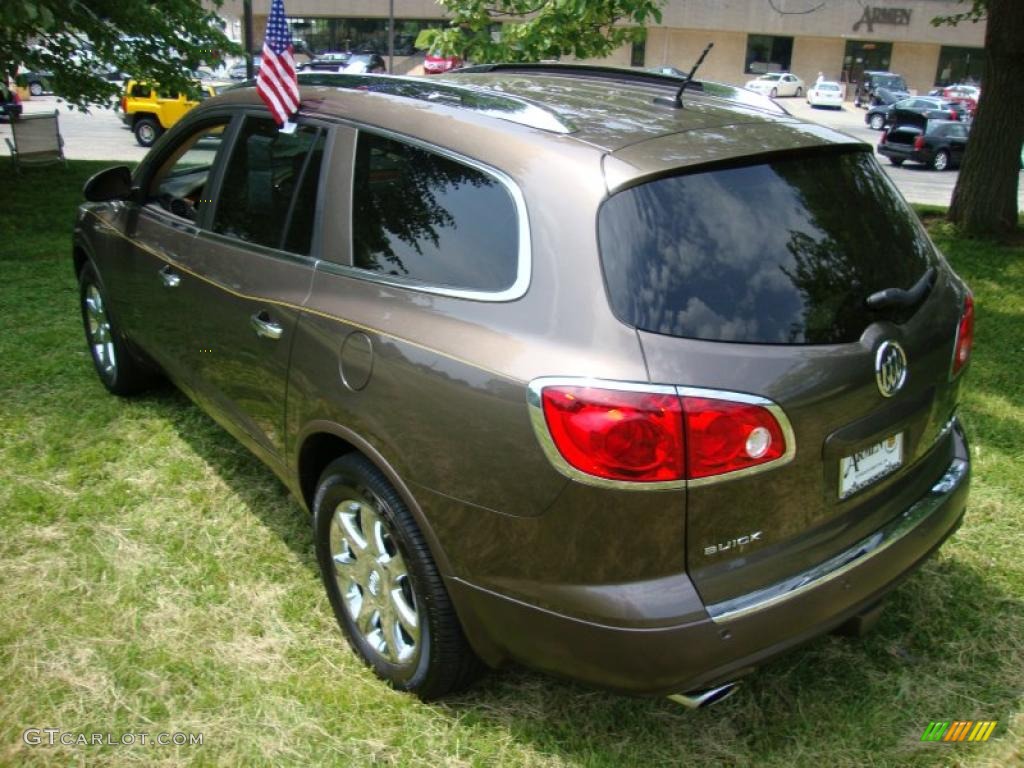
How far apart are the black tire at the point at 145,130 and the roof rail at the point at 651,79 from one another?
19.2m

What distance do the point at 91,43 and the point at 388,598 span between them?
29.5 ft

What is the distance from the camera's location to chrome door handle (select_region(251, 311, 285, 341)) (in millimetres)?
2814

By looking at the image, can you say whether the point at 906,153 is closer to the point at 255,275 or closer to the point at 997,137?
the point at 997,137

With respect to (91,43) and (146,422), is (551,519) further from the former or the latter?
(91,43)

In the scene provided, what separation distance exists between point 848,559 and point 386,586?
130cm

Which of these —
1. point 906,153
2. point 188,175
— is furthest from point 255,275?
point 906,153

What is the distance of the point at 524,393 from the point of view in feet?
6.65

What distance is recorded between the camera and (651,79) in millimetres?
3338

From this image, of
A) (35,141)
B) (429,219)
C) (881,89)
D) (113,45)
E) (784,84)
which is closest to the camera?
(429,219)

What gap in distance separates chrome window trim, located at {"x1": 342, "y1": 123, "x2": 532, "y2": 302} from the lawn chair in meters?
11.5

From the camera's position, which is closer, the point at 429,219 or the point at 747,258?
the point at 747,258

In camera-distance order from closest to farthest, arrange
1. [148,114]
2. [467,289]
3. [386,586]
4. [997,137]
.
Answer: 1. [467,289]
2. [386,586]
3. [997,137]
4. [148,114]

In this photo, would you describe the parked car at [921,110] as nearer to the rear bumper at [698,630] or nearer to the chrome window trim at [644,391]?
the rear bumper at [698,630]

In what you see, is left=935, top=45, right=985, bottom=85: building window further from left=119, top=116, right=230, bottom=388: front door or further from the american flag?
the american flag
